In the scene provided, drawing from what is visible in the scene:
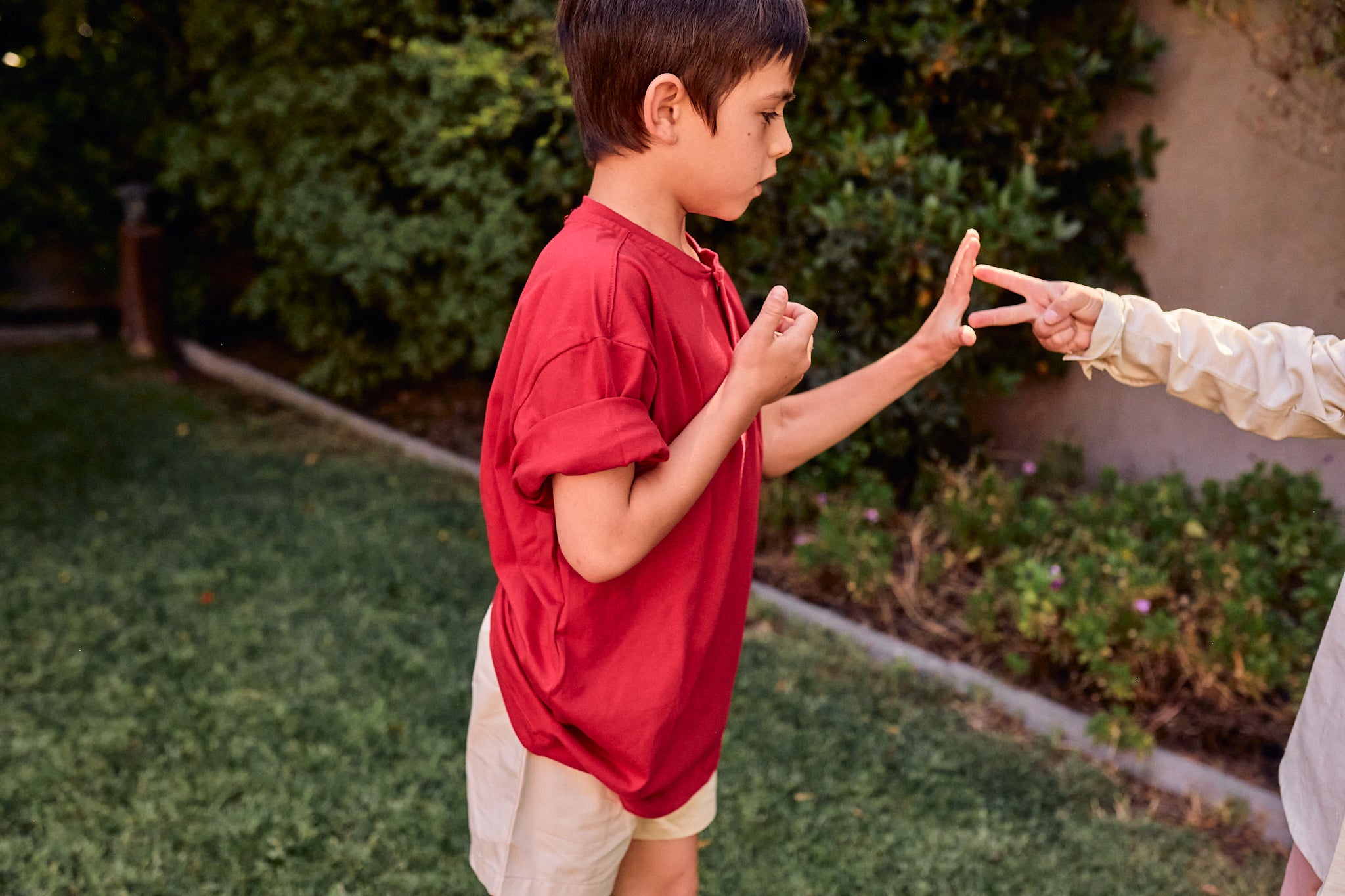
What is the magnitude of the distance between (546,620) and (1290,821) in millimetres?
1165

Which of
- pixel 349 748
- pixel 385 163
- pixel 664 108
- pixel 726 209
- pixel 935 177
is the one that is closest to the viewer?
pixel 664 108

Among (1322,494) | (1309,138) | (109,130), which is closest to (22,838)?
(1322,494)

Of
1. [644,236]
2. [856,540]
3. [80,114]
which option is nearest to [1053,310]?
[644,236]

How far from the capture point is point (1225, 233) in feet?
14.3

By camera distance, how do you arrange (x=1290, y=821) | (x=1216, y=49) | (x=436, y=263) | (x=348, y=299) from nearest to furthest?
(x=1290, y=821)
(x=1216, y=49)
(x=436, y=263)
(x=348, y=299)

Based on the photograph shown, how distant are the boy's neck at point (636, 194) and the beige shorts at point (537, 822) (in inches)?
27.7

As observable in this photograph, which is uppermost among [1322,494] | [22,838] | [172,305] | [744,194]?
[744,194]

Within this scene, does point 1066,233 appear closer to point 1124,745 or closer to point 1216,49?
point 1216,49

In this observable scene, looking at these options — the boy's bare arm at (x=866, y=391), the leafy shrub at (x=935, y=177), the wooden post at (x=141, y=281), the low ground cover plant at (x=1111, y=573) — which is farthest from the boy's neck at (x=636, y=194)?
the wooden post at (x=141, y=281)

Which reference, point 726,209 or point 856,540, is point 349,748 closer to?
point 856,540

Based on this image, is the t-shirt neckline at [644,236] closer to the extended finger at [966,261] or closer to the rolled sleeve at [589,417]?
the rolled sleeve at [589,417]

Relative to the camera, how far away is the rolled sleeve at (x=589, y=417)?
1.26m

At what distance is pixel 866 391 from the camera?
1.80m

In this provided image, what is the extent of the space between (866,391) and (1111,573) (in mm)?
2160
